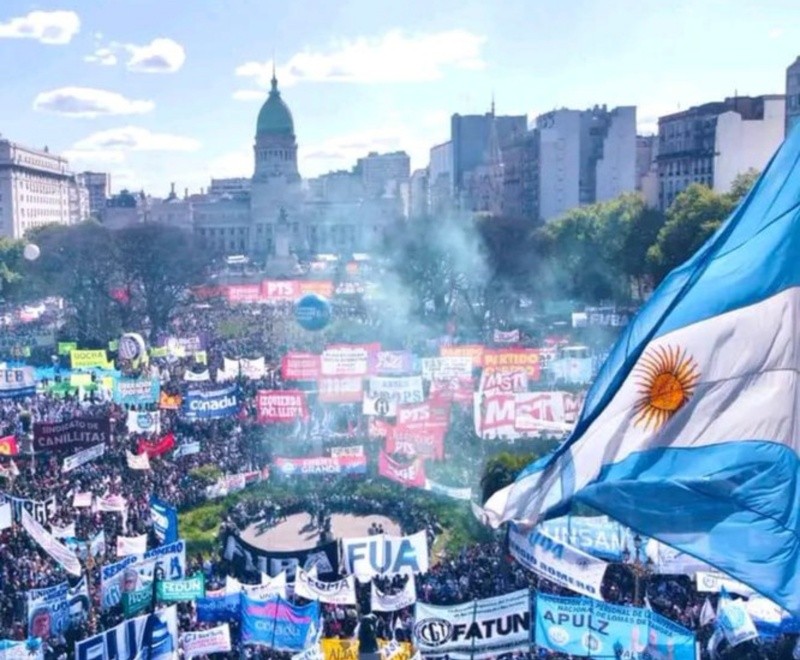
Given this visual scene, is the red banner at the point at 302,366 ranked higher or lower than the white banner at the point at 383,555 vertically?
higher

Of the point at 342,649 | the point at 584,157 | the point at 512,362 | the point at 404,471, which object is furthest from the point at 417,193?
the point at 342,649

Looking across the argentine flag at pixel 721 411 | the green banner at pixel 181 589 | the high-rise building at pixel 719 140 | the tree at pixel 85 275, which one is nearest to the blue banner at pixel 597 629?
the argentine flag at pixel 721 411

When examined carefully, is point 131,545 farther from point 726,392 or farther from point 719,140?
point 719,140

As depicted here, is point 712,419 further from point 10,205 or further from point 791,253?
point 10,205

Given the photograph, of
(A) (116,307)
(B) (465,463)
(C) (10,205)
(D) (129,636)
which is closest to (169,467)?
(B) (465,463)

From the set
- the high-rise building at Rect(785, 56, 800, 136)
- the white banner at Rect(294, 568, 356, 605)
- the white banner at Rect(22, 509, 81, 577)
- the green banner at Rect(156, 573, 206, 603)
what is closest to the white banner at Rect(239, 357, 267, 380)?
the white banner at Rect(22, 509, 81, 577)

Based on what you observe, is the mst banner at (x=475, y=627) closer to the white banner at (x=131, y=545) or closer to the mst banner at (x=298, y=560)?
the mst banner at (x=298, y=560)
